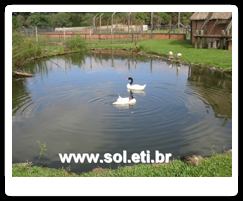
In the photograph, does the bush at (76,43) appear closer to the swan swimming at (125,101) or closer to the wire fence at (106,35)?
the wire fence at (106,35)

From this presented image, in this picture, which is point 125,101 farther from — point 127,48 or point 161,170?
point 127,48

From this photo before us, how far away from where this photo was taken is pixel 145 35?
18.5 meters

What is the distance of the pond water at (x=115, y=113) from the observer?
675 cm

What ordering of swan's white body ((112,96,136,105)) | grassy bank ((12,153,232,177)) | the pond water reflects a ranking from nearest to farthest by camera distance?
grassy bank ((12,153,232,177)), the pond water, swan's white body ((112,96,136,105))

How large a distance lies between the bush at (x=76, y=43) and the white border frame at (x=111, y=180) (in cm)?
989

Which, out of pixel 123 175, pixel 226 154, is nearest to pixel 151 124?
pixel 226 154

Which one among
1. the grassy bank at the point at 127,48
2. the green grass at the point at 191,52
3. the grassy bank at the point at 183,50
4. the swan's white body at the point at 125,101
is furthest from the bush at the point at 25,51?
the green grass at the point at 191,52

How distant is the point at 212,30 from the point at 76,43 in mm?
5411

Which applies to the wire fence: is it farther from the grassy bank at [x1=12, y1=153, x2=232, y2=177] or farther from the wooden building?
the grassy bank at [x1=12, y1=153, x2=232, y2=177]

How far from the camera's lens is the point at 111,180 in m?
5.25

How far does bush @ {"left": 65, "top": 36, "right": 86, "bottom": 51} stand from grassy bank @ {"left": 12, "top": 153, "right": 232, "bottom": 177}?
31.9 ft

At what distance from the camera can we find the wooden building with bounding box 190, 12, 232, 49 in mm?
14625

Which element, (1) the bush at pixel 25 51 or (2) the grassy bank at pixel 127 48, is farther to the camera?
(2) the grassy bank at pixel 127 48

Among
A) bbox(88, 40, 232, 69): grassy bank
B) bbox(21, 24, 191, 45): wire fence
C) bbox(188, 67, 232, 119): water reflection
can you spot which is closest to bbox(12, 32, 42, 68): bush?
bbox(21, 24, 191, 45): wire fence
